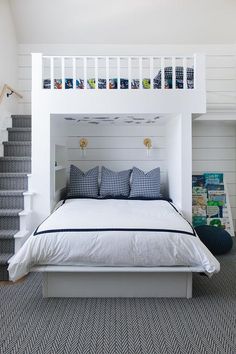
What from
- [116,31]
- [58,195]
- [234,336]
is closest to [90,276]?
[234,336]

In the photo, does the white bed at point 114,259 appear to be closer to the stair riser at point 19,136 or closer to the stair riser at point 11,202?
the stair riser at point 11,202

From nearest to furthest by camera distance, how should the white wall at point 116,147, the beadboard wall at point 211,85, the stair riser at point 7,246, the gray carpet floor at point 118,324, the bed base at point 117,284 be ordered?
1. the gray carpet floor at point 118,324
2. the bed base at point 117,284
3. the stair riser at point 7,246
4. the white wall at point 116,147
5. the beadboard wall at point 211,85

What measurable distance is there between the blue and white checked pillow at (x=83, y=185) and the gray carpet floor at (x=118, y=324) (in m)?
1.81

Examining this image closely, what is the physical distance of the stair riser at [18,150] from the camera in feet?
15.1

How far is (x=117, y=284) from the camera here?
280cm

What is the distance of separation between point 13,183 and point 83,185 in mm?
987

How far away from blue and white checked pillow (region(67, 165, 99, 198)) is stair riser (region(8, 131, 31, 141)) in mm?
827

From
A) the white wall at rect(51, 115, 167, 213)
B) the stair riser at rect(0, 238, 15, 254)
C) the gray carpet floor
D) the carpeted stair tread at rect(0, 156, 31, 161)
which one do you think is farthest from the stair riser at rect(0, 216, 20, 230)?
the white wall at rect(51, 115, 167, 213)

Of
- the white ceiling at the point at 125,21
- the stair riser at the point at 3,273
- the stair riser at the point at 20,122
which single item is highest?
the white ceiling at the point at 125,21

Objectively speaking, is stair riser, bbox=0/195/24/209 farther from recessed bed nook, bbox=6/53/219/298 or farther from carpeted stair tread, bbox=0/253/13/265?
carpeted stair tread, bbox=0/253/13/265

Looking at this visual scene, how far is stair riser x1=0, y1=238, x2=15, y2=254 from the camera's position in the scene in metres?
3.44

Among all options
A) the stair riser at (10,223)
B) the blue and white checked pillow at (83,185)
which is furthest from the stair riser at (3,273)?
the blue and white checked pillow at (83,185)

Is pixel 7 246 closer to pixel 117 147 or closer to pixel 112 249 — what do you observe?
pixel 112 249

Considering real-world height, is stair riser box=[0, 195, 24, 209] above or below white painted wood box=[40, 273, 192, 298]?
above
